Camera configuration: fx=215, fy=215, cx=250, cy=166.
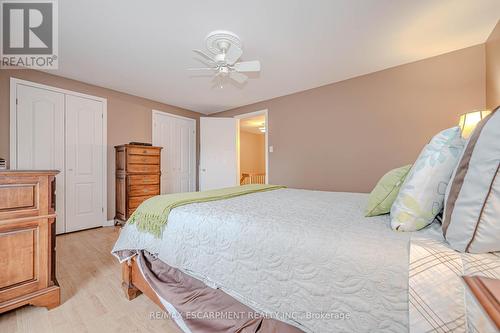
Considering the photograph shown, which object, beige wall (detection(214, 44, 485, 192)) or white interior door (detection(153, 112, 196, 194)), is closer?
beige wall (detection(214, 44, 485, 192))

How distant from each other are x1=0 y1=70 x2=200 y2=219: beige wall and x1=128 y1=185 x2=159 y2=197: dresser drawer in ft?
1.97

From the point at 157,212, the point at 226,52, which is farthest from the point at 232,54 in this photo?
the point at 157,212

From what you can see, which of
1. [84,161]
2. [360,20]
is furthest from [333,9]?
[84,161]

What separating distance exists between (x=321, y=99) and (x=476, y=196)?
318cm

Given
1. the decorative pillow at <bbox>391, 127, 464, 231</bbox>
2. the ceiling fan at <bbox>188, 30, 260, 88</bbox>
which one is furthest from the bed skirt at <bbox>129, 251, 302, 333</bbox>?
the ceiling fan at <bbox>188, 30, 260, 88</bbox>

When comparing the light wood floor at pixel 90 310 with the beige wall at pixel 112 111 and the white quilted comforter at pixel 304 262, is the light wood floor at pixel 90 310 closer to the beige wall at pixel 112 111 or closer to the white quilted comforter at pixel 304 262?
the white quilted comforter at pixel 304 262

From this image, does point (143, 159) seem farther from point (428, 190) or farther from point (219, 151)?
point (428, 190)

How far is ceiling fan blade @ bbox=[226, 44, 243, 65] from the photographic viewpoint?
2084mm

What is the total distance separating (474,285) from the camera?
1.53ft

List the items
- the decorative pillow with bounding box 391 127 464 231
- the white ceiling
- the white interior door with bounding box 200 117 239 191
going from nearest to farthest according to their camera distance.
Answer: the decorative pillow with bounding box 391 127 464 231 < the white ceiling < the white interior door with bounding box 200 117 239 191

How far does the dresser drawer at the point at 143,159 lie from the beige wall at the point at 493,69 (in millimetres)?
4355

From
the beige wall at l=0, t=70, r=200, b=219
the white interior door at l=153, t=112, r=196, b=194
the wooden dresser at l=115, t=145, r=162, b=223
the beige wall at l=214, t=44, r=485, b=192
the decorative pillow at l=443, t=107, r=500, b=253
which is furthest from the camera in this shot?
the white interior door at l=153, t=112, r=196, b=194

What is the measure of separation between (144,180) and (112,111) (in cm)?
133

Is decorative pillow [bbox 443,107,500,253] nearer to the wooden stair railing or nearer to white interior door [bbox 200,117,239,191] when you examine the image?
white interior door [bbox 200,117,239,191]
